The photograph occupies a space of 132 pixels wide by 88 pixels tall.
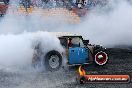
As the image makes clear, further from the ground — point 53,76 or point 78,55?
point 78,55

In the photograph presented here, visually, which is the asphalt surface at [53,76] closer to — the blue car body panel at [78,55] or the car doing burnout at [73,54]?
→ the car doing burnout at [73,54]

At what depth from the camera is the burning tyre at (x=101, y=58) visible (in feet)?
52.7

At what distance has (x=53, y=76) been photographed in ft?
46.7

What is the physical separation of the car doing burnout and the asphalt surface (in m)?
0.29

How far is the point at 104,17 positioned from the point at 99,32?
130cm

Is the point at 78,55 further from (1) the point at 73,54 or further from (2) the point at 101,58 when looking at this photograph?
(2) the point at 101,58

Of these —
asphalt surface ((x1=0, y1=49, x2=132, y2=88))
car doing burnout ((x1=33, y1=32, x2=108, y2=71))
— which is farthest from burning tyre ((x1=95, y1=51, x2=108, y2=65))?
asphalt surface ((x1=0, y1=49, x2=132, y2=88))

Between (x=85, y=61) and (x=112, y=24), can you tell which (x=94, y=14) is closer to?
(x=112, y=24)

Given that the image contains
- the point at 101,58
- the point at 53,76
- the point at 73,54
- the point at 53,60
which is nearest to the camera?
the point at 53,76

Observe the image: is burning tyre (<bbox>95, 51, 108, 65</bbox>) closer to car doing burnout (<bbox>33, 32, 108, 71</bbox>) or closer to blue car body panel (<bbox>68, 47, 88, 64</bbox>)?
car doing burnout (<bbox>33, 32, 108, 71</bbox>)

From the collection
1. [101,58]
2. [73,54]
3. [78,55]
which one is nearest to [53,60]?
[73,54]

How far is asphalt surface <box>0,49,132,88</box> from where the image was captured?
12695 millimetres

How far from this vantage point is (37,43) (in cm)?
1545

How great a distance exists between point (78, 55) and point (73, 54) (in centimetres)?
20
